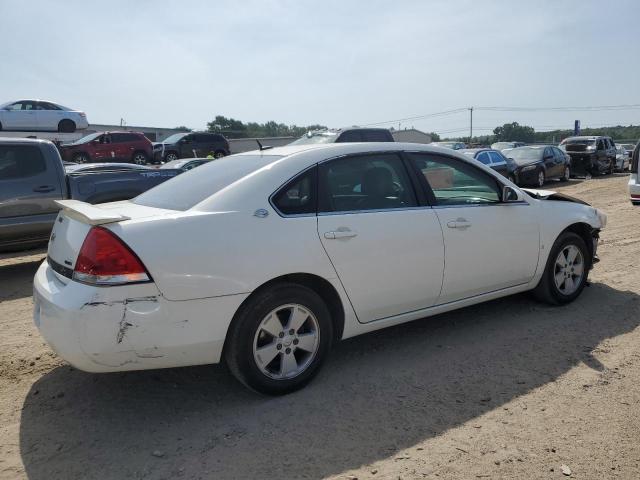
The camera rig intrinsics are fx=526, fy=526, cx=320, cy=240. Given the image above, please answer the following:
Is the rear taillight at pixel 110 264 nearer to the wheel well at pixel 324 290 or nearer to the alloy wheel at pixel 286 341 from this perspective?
the wheel well at pixel 324 290

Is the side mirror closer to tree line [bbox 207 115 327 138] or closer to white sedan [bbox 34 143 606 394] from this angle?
white sedan [bbox 34 143 606 394]

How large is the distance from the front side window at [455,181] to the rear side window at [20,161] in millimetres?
5480

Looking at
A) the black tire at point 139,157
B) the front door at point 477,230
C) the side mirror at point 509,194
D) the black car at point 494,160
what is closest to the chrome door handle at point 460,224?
the front door at point 477,230

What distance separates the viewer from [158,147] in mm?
27500

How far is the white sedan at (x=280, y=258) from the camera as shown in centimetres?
293

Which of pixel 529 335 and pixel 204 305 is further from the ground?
pixel 204 305

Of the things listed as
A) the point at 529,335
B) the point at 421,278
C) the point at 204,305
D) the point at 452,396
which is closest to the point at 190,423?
the point at 204,305

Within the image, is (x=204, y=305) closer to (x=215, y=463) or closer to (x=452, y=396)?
(x=215, y=463)

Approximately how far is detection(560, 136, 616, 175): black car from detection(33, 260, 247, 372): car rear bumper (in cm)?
2396

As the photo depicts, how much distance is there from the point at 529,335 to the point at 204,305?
2789mm

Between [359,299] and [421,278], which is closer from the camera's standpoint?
[359,299]

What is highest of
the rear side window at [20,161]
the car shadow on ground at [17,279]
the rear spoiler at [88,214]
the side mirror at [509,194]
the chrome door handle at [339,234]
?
the rear side window at [20,161]

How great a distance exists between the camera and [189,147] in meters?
26.8

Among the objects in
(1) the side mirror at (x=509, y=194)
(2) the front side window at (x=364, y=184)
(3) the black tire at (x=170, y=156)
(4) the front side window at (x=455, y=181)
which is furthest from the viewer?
(3) the black tire at (x=170, y=156)
